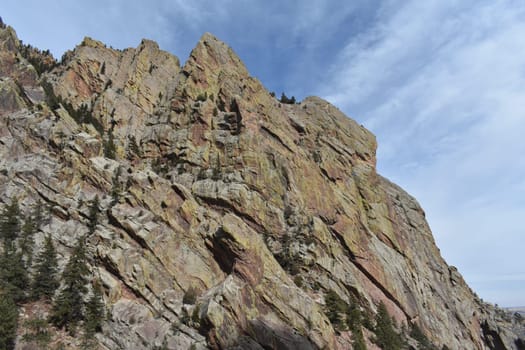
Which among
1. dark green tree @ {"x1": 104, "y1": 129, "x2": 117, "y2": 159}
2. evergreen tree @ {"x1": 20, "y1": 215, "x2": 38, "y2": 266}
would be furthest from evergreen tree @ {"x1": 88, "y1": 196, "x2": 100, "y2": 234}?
dark green tree @ {"x1": 104, "y1": 129, "x2": 117, "y2": 159}

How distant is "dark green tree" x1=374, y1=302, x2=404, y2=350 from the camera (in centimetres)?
3697

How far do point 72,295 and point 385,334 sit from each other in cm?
3399

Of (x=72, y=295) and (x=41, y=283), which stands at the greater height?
(x=41, y=283)

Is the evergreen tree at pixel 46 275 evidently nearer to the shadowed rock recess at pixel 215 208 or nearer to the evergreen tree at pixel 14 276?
the evergreen tree at pixel 14 276

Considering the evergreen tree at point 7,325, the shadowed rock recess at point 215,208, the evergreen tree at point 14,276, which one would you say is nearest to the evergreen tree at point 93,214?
the shadowed rock recess at point 215,208

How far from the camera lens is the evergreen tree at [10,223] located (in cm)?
3547

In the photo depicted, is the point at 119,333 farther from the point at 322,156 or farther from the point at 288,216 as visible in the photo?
the point at 322,156

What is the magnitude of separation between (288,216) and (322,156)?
55.8 ft

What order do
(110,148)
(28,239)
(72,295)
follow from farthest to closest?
(110,148)
(28,239)
(72,295)

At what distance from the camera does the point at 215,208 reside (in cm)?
4375

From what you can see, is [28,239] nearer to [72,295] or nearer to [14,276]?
[14,276]

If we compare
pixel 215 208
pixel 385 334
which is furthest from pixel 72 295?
pixel 385 334

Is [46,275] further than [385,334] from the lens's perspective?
No

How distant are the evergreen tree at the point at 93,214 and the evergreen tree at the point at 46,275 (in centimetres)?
485
